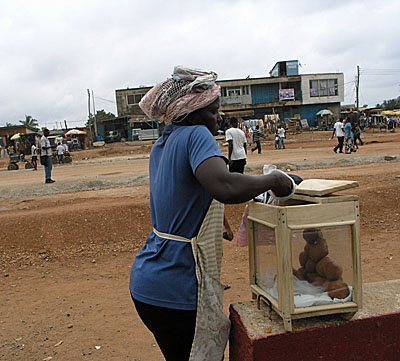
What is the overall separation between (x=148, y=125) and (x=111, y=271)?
31.8 metres

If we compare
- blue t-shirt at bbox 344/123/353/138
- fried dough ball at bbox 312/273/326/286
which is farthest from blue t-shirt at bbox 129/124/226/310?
blue t-shirt at bbox 344/123/353/138

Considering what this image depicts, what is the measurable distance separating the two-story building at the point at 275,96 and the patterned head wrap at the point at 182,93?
119ft

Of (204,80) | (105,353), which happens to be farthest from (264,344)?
(105,353)

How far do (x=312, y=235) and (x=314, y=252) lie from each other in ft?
0.28

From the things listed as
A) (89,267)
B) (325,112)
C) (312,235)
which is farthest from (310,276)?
(325,112)

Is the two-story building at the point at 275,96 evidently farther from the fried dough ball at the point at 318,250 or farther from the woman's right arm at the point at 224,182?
the woman's right arm at the point at 224,182

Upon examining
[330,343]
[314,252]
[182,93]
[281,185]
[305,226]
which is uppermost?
[182,93]

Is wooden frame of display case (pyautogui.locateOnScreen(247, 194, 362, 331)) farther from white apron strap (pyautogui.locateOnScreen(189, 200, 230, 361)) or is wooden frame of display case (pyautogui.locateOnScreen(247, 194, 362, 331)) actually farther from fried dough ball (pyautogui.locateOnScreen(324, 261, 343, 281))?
white apron strap (pyautogui.locateOnScreen(189, 200, 230, 361))

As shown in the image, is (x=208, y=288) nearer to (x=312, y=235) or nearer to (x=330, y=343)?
(x=312, y=235)

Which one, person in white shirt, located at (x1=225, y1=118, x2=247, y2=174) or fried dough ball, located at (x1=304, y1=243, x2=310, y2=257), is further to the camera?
person in white shirt, located at (x1=225, y1=118, x2=247, y2=174)

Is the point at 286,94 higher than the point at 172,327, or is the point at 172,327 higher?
the point at 286,94

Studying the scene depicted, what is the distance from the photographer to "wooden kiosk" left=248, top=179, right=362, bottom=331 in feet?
5.48

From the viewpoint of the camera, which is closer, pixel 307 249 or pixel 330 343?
pixel 307 249

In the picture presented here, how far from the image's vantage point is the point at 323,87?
129ft
